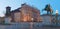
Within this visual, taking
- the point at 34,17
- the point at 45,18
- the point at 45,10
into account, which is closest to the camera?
the point at 45,18

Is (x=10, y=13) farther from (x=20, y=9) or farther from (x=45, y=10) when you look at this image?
(x=45, y=10)

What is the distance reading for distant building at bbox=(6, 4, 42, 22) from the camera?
66.9m

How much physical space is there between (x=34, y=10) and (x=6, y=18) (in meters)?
14.1

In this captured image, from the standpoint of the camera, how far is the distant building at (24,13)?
6694 cm

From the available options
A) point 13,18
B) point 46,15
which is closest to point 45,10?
point 46,15

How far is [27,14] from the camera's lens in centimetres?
6812

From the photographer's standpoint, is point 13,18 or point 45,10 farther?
point 13,18

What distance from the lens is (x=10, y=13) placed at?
69125 millimetres

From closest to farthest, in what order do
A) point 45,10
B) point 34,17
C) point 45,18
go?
point 45,18 → point 45,10 → point 34,17

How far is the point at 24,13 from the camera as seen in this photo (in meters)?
67.9

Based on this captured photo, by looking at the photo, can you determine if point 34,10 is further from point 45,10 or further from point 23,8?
point 45,10

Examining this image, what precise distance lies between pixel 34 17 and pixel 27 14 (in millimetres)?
3154

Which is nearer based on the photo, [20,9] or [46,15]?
[46,15]

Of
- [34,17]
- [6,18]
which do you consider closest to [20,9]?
[34,17]
